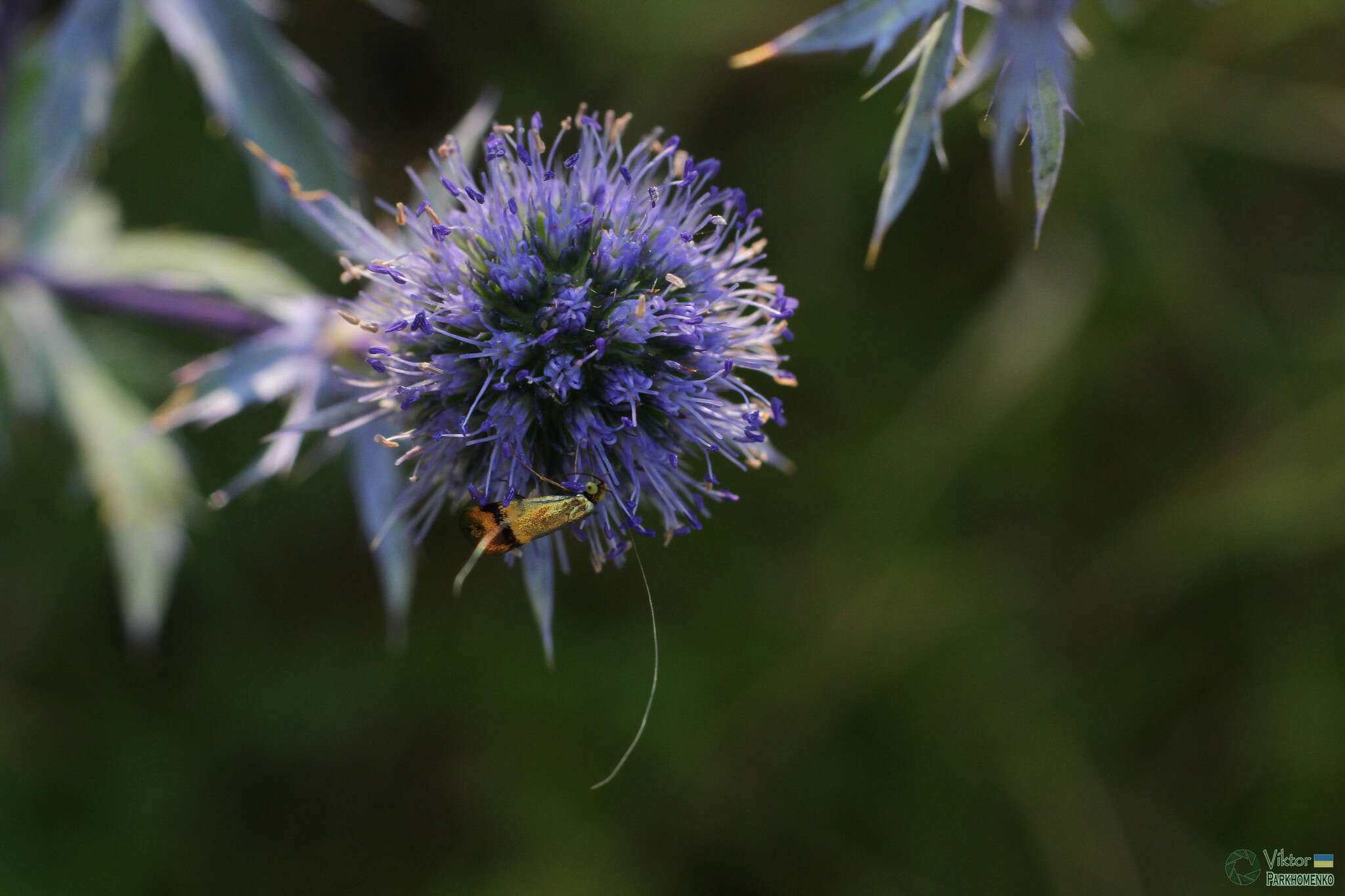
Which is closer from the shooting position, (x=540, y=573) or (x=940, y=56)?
(x=940, y=56)

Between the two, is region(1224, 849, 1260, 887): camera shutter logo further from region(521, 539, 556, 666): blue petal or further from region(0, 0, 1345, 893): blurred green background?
region(521, 539, 556, 666): blue petal

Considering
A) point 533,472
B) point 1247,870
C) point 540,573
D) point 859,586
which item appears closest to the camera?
point 533,472

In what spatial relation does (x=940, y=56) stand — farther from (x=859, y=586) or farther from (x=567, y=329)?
(x=859, y=586)

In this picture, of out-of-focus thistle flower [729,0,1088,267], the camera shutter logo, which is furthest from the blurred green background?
out-of-focus thistle flower [729,0,1088,267]

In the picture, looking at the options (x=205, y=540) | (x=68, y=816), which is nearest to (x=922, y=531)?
(x=205, y=540)

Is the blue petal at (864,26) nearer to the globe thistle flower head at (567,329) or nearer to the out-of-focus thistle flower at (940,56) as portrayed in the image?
the out-of-focus thistle flower at (940,56)

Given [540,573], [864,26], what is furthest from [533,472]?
[864,26]
